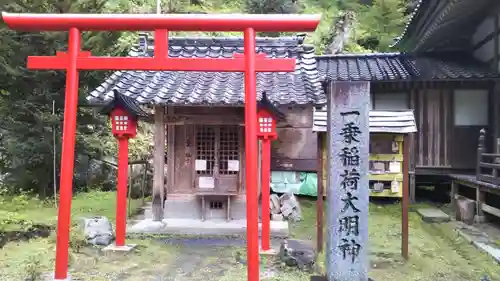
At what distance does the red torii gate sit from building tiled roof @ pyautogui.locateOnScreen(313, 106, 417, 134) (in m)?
1.92

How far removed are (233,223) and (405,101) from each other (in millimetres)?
6863

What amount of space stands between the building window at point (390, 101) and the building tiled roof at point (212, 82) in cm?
278

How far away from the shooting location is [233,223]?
10062 millimetres

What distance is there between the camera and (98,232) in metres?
8.03

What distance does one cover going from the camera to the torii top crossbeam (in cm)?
532

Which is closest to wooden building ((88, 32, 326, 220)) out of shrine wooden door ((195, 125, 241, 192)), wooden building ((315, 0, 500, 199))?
shrine wooden door ((195, 125, 241, 192))

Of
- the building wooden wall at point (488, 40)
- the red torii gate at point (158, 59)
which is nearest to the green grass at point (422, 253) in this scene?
the red torii gate at point (158, 59)


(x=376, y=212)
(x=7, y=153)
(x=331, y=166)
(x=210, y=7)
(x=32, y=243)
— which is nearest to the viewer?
(x=331, y=166)

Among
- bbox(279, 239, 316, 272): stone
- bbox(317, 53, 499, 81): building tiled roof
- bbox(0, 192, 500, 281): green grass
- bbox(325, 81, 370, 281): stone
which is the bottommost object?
bbox(0, 192, 500, 281): green grass

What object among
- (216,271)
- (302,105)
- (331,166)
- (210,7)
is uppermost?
(210,7)

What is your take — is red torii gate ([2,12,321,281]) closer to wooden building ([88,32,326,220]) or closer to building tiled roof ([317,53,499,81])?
wooden building ([88,32,326,220])

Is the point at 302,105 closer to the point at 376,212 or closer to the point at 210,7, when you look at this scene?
the point at 376,212

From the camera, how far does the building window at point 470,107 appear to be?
1256cm

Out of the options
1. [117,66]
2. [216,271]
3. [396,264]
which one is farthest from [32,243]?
[396,264]
